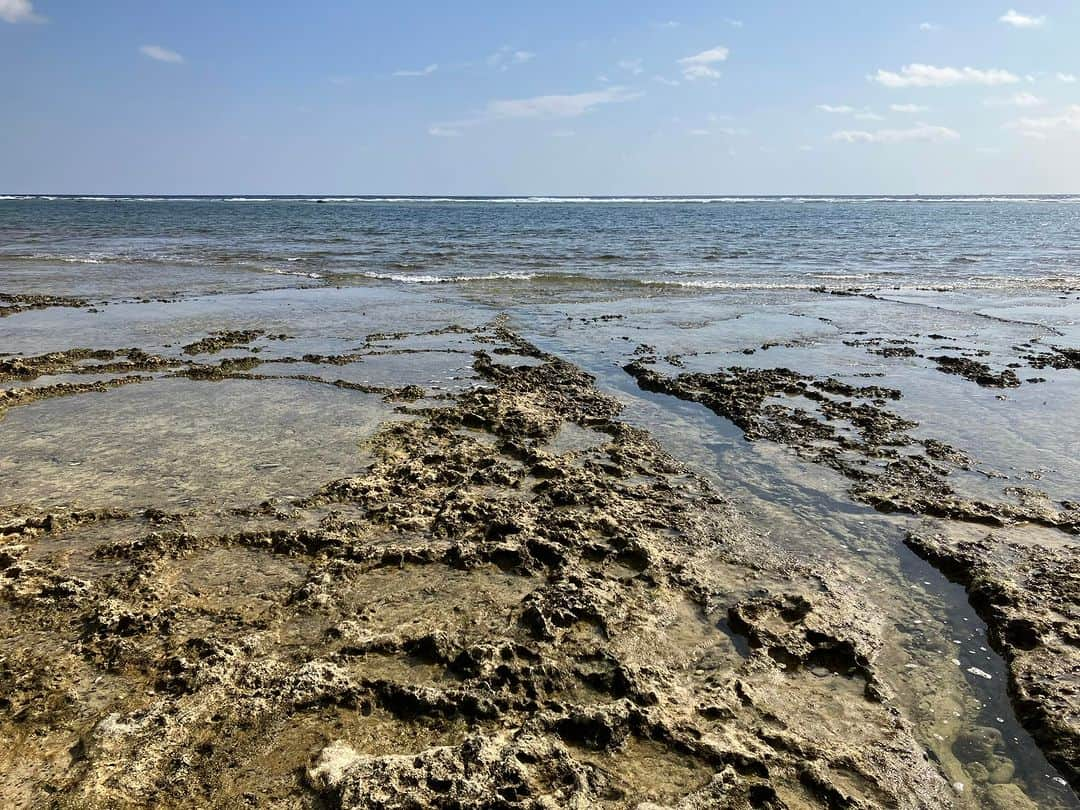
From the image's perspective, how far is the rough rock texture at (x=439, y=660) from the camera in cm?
247

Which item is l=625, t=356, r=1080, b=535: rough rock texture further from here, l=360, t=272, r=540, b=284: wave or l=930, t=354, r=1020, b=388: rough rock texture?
l=360, t=272, r=540, b=284: wave

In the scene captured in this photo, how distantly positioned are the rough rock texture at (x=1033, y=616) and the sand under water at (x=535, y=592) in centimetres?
2

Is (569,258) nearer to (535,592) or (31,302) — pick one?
(31,302)

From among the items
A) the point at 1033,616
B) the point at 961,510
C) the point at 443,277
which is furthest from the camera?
the point at 443,277

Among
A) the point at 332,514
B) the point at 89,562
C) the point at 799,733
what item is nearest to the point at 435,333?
the point at 332,514

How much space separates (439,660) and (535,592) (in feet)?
2.29

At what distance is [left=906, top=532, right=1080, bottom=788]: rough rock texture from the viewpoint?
2.85m

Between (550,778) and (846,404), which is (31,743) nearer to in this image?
(550,778)

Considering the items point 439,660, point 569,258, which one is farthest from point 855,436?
point 569,258

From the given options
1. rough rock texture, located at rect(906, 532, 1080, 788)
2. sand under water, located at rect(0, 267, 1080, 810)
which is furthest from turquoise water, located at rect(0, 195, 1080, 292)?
rough rock texture, located at rect(906, 532, 1080, 788)

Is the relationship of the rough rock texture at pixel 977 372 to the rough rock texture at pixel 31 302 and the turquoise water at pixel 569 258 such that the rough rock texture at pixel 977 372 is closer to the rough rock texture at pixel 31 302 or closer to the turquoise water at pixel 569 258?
the turquoise water at pixel 569 258

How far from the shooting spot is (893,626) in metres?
3.50

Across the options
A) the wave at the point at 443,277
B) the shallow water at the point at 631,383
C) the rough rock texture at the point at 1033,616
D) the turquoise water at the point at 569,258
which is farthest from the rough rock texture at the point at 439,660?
the wave at the point at 443,277

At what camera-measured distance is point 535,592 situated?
11.9ft
